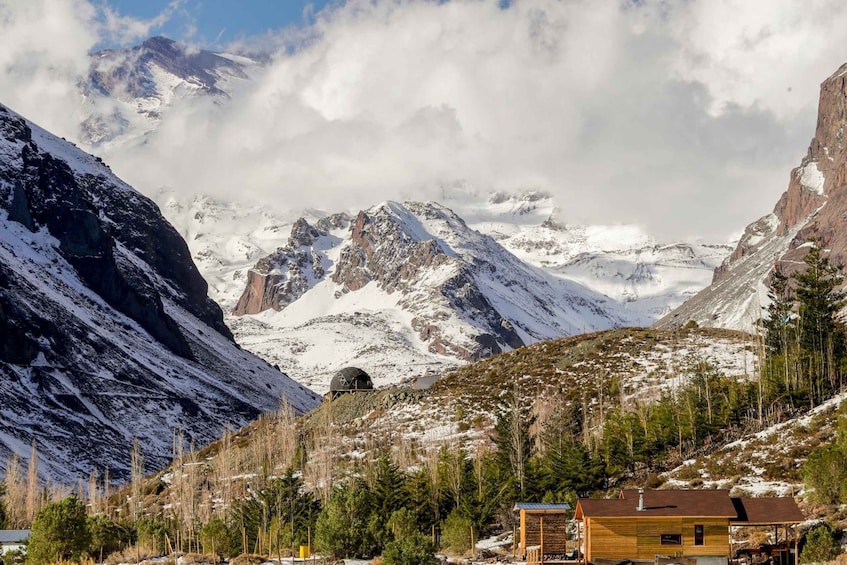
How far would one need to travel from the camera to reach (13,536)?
94.6 metres

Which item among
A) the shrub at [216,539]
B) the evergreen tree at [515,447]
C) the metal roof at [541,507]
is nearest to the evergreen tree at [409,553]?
the metal roof at [541,507]

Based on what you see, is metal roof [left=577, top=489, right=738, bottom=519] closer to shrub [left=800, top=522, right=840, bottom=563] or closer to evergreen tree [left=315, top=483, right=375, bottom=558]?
shrub [left=800, top=522, right=840, bottom=563]

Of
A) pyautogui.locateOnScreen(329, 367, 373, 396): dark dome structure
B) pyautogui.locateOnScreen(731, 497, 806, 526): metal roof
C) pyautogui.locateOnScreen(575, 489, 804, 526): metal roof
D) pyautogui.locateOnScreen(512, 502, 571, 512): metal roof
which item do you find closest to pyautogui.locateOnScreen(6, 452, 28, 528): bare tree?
pyautogui.locateOnScreen(329, 367, 373, 396): dark dome structure

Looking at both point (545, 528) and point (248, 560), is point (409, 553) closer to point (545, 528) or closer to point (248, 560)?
point (248, 560)

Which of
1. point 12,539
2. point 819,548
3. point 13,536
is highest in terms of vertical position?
point 819,548

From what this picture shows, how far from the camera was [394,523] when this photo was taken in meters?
84.2

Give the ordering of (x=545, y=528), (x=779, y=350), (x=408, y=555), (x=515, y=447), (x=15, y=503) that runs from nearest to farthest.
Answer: (x=408, y=555) < (x=545, y=528) < (x=515, y=447) < (x=779, y=350) < (x=15, y=503)

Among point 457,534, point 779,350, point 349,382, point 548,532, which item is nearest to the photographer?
point 548,532

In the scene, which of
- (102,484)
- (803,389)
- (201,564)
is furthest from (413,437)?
(102,484)

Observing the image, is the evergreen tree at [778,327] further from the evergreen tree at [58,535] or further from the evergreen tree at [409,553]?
the evergreen tree at [58,535]

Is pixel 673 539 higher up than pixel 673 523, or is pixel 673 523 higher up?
pixel 673 523

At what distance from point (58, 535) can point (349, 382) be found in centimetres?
9029

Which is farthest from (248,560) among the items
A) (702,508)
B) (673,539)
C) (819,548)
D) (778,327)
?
(778,327)

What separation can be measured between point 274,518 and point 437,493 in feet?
45.0
